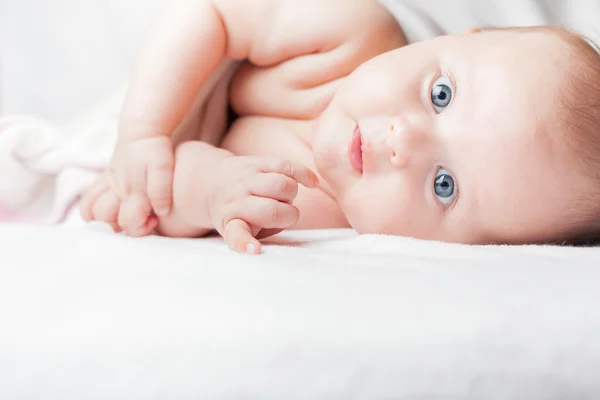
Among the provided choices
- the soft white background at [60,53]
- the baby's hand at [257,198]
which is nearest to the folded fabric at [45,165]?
the soft white background at [60,53]

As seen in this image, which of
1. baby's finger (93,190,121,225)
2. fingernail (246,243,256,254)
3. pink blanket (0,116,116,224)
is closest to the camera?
fingernail (246,243,256,254)

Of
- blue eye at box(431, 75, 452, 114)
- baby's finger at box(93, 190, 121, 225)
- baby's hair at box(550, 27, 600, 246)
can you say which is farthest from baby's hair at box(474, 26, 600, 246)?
baby's finger at box(93, 190, 121, 225)

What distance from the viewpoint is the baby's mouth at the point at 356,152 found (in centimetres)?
101

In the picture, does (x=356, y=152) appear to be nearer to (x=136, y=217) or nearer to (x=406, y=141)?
(x=406, y=141)

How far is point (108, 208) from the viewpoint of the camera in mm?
1123

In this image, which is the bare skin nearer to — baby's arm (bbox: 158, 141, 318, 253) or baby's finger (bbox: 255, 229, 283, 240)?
baby's arm (bbox: 158, 141, 318, 253)

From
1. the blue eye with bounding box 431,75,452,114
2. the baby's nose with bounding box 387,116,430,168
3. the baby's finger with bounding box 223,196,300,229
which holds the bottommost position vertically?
the baby's finger with bounding box 223,196,300,229

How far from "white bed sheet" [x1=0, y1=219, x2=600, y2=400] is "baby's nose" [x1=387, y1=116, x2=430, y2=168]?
31 centimetres

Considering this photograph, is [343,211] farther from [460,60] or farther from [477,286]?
[477,286]

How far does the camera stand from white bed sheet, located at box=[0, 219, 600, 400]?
547mm

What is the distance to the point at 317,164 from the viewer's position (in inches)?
42.5

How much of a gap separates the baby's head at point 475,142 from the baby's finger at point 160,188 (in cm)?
25

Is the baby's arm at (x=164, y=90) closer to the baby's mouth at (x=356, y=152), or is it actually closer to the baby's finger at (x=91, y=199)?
the baby's finger at (x=91, y=199)

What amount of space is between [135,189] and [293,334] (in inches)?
24.7
